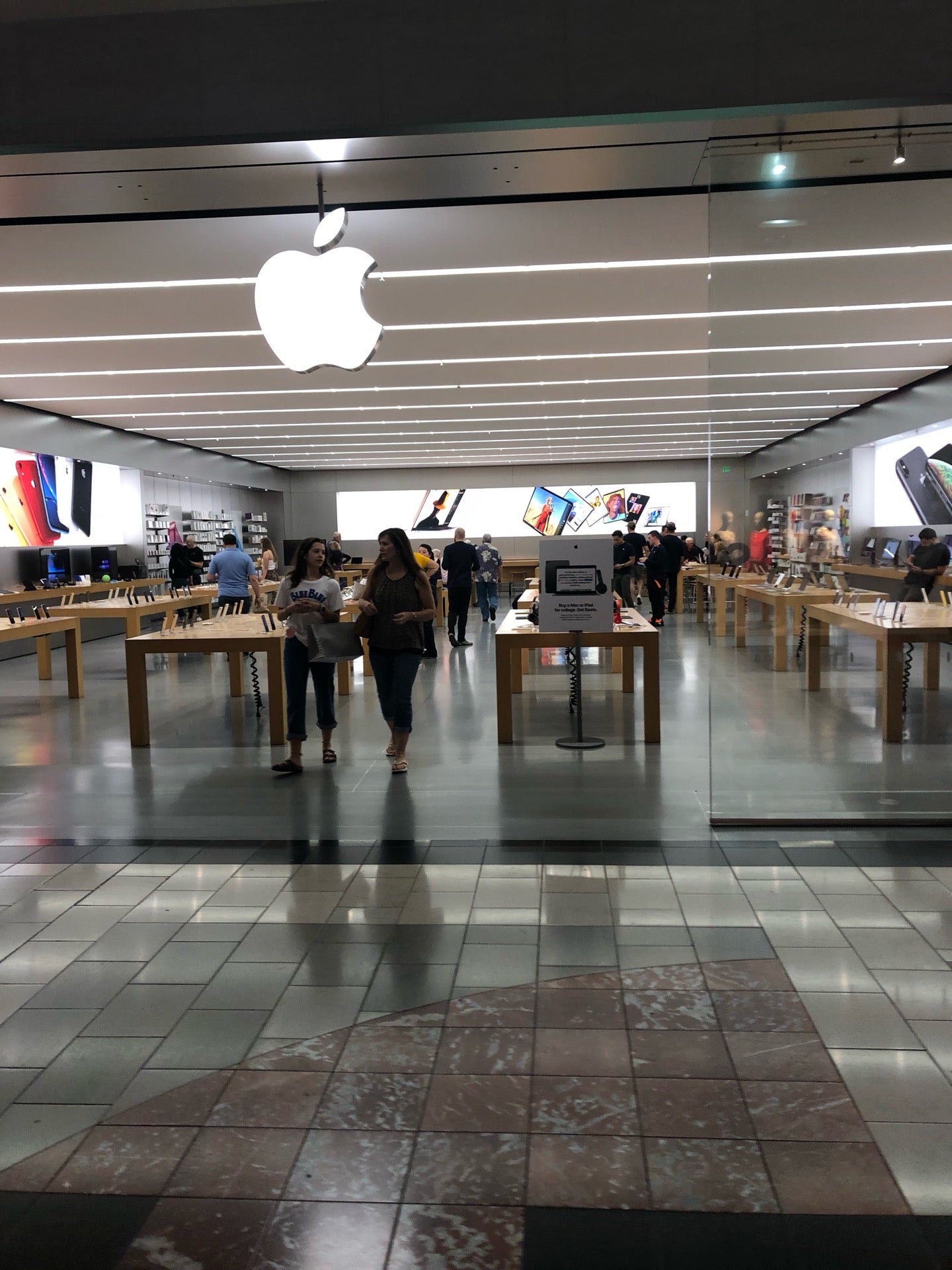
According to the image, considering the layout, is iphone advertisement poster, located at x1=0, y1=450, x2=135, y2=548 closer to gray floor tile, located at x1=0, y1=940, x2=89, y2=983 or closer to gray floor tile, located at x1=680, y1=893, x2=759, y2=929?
gray floor tile, located at x1=0, y1=940, x2=89, y2=983

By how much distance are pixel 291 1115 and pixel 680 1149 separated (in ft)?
3.23

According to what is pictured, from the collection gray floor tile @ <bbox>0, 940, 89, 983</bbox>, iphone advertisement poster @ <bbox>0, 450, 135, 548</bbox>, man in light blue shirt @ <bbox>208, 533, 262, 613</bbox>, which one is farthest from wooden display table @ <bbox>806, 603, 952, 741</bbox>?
iphone advertisement poster @ <bbox>0, 450, 135, 548</bbox>

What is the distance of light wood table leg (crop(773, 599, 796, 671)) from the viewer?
17.3 ft

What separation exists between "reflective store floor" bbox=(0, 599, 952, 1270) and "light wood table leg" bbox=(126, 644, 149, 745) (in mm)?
1677

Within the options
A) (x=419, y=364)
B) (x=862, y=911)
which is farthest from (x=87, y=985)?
(x=419, y=364)

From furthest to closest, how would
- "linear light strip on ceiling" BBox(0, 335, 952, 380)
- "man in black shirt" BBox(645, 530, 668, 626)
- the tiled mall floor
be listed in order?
"man in black shirt" BBox(645, 530, 668, 626) → "linear light strip on ceiling" BBox(0, 335, 952, 380) → the tiled mall floor

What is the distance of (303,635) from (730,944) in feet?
11.9

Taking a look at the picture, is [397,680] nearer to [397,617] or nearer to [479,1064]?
[397,617]

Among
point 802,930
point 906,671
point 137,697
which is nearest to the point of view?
point 802,930

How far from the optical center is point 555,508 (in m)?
29.2

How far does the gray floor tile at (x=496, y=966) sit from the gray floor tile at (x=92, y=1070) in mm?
716

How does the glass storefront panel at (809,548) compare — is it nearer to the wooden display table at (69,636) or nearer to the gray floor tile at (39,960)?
the gray floor tile at (39,960)

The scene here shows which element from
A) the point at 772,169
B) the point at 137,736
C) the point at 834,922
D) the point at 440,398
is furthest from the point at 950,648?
the point at 440,398

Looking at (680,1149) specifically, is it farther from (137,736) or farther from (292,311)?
(137,736)
